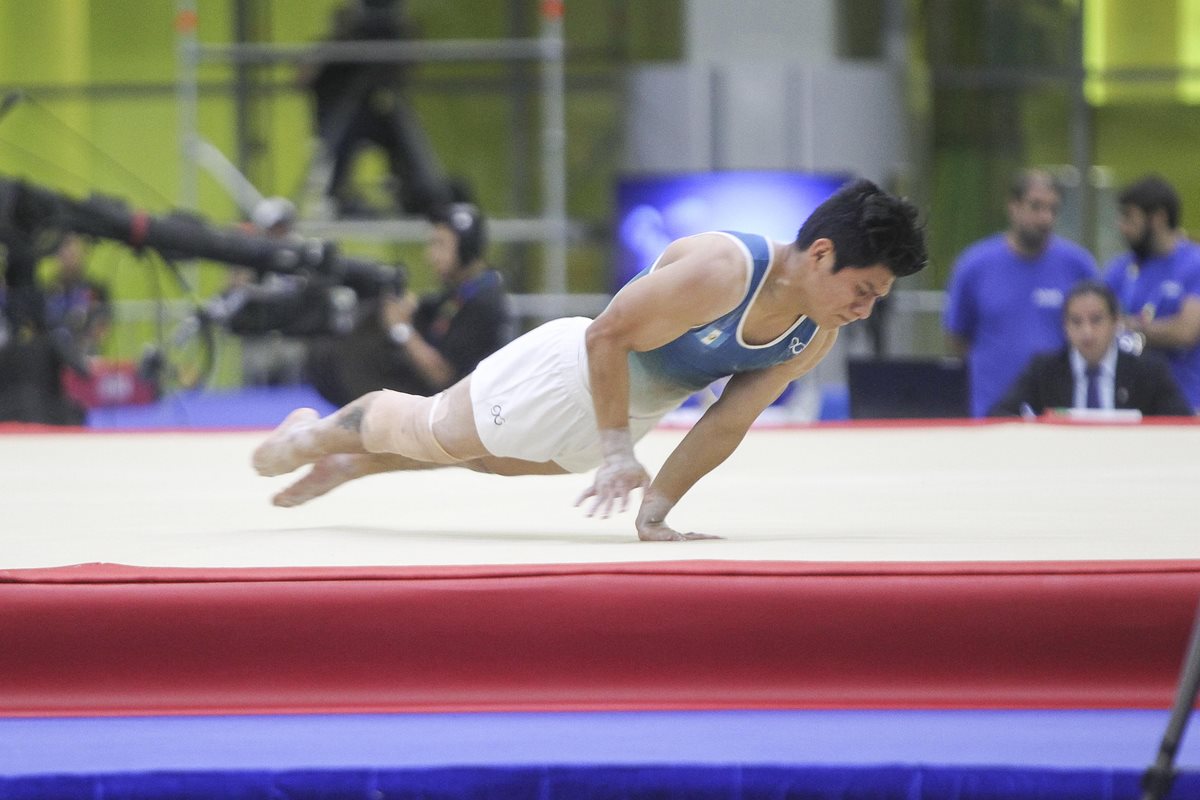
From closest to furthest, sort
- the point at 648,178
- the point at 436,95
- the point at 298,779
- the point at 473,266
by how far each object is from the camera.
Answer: the point at 298,779, the point at 473,266, the point at 648,178, the point at 436,95

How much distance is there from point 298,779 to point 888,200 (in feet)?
4.37

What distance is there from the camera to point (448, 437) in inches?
114

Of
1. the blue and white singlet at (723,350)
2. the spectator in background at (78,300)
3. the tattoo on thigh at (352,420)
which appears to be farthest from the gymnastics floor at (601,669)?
the spectator in background at (78,300)

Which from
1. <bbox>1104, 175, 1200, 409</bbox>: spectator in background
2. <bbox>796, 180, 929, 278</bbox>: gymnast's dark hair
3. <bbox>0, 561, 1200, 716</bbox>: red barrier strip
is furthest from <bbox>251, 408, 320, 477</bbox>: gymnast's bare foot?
<bbox>1104, 175, 1200, 409</bbox>: spectator in background

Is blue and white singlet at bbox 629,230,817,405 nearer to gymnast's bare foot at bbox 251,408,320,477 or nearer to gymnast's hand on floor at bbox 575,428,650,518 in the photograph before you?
gymnast's hand on floor at bbox 575,428,650,518

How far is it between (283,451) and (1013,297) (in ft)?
10.4

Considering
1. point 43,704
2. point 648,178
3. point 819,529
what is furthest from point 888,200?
point 648,178

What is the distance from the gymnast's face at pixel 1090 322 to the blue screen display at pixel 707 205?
228 cm

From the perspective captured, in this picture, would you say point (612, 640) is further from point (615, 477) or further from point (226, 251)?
point (226, 251)

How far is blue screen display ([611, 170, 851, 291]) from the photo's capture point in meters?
7.03

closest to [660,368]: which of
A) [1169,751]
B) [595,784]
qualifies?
[595,784]

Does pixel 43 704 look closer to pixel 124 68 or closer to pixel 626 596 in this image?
pixel 626 596

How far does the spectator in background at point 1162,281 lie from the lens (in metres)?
5.21

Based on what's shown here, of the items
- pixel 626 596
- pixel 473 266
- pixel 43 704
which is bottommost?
pixel 43 704
